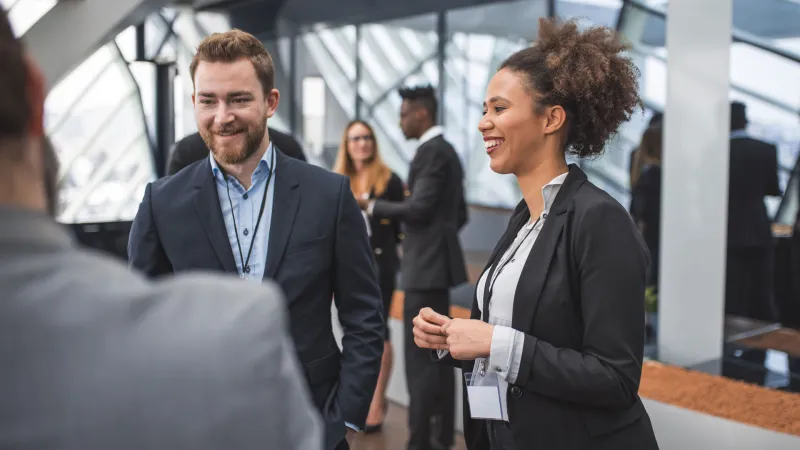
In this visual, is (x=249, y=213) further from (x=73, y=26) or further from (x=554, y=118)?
(x=73, y=26)

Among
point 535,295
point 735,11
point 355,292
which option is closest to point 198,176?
point 355,292

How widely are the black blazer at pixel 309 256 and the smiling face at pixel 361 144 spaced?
290cm

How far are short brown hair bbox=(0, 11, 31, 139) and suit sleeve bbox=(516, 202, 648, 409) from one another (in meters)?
1.17

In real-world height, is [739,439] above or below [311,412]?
below

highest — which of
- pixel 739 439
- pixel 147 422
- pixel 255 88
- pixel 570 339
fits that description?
pixel 255 88

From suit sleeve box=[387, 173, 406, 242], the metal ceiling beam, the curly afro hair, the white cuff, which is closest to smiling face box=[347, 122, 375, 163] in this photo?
suit sleeve box=[387, 173, 406, 242]

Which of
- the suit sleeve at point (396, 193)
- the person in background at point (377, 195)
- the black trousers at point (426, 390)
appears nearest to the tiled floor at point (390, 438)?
the person in background at point (377, 195)

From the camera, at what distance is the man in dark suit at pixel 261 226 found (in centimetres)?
180

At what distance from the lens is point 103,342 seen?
646 mm

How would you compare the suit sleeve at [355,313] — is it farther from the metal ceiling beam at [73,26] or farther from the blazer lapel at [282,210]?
the metal ceiling beam at [73,26]

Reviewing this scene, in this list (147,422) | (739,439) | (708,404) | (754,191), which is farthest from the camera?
(754,191)

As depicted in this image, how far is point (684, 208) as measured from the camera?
4168 mm

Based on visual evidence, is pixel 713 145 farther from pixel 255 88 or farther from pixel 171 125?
pixel 171 125

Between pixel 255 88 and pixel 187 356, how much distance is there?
1288 mm
